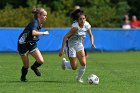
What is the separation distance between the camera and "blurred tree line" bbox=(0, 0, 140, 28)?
111 feet

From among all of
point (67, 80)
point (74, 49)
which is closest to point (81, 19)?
point (74, 49)

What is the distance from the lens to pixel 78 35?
1481 cm

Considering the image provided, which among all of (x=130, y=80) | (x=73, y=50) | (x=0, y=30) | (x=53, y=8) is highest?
(x=73, y=50)

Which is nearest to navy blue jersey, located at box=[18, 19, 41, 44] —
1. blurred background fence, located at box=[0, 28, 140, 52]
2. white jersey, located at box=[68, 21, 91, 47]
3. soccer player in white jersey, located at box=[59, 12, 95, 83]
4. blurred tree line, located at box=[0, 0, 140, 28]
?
soccer player in white jersey, located at box=[59, 12, 95, 83]

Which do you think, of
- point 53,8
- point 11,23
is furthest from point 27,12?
point 53,8

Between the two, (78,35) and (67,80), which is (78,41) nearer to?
(78,35)

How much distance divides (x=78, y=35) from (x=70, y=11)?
2521 cm

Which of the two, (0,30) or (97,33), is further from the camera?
(97,33)

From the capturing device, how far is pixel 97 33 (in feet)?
98.0

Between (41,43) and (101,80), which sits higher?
(101,80)

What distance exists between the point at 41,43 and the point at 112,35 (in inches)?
157

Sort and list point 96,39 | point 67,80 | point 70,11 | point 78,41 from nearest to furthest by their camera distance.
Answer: point 78,41
point 67,80
point 96,39
point 70,11

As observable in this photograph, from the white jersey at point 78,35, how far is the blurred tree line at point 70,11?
18522 mm

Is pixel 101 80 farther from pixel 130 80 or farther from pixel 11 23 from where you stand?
pixel 11 23
